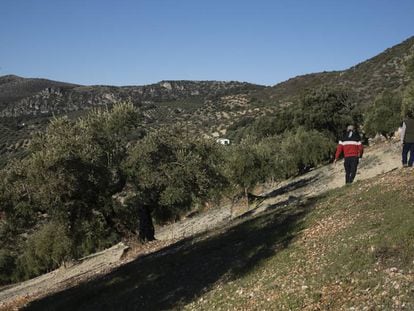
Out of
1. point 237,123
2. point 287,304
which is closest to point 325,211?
point 287,304

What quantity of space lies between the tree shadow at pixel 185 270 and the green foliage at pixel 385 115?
40196 millimetres

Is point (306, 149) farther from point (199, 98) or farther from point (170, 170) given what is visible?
point (199, 98)

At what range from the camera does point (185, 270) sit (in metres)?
16.8

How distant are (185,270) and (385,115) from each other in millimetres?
46997

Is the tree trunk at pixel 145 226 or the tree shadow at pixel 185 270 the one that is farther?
the tree trunk at pixel 145 226

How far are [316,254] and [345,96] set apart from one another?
212 ft

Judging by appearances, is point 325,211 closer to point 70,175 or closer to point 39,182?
point 70,175

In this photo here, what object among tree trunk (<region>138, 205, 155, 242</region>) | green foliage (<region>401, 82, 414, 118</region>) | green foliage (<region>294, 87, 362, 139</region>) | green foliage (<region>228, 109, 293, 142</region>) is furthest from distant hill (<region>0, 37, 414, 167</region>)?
tree trunk (<region>138, 205, 155, 242</region>)

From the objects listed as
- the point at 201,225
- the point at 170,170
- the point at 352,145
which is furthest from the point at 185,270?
the point at 201,225

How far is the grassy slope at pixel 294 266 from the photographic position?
9.77m

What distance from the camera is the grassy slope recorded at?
977 cm

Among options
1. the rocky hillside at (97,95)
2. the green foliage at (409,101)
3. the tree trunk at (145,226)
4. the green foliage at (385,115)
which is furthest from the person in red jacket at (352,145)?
the rocky hillside at (97,95)

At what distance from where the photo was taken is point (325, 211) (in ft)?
56.4

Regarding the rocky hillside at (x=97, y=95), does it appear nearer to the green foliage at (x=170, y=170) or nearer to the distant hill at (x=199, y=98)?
the distant hill at (x=199, y=98)
